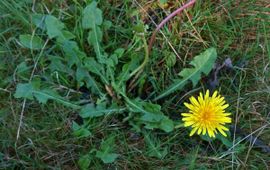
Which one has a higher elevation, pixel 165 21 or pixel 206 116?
pixel 165 21

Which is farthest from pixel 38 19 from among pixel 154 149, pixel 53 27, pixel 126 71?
pixel 154 149

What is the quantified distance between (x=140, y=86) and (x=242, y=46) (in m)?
0.57

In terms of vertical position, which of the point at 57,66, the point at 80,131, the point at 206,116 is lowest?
the point at 80,131

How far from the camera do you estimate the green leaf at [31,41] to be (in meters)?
2.11

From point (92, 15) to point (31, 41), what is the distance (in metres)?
0.31

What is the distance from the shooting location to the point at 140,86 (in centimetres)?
213

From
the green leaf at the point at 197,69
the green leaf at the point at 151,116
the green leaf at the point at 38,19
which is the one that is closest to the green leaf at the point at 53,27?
the green leaf at the point at 38,19

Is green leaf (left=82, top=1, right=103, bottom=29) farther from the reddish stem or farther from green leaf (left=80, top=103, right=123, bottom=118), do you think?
green leaf (left=80, top=103, right=123, bottom=118)

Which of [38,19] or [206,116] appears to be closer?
[206,116]

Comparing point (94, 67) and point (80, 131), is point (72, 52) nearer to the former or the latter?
point (94, 67)

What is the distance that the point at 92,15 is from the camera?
2.10 meters

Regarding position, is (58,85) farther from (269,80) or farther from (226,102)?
(269,80)

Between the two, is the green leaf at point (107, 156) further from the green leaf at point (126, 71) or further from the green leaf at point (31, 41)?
the green leaf at point (31, 41)

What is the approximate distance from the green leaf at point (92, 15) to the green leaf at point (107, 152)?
20.9 inches
